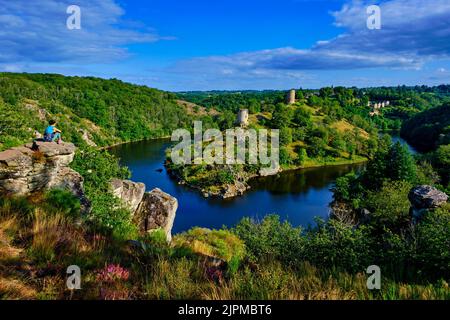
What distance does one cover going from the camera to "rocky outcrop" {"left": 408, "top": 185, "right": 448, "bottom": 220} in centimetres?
1893

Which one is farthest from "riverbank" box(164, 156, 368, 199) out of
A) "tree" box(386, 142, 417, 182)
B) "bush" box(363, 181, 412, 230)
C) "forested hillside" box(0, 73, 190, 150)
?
"forested hillside" box(0, 73, 190, 150)

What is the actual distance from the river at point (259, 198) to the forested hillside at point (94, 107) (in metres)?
21.8

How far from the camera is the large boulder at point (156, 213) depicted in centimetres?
1756

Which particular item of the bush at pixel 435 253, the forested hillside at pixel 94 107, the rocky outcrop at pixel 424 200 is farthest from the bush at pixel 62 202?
the forested hillside at pixel 94 107

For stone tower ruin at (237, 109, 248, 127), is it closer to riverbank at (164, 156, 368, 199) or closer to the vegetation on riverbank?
riverbank at (164, 156, 368, 199)

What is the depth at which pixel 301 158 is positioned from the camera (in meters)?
73.2

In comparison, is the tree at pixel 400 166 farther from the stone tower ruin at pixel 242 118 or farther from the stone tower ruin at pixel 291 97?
the stone tower ruin at pixel 291 97

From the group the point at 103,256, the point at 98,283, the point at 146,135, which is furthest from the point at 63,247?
the point at 146,135

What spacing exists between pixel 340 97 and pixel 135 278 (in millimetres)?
141204

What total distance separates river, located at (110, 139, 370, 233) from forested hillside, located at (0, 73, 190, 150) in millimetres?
21818

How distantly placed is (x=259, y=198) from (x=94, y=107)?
82285mm

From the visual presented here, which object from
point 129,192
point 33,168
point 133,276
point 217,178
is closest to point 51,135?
point 33,168

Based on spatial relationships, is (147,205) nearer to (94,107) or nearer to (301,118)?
(301,118)
